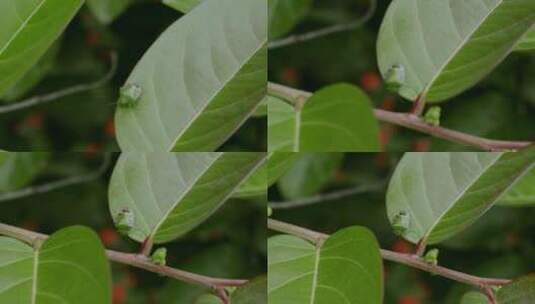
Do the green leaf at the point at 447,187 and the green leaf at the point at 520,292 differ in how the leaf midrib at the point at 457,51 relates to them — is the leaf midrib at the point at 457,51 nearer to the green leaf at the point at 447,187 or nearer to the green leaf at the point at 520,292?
the green leaf at the point at 447,187

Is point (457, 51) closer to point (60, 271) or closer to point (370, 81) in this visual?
point (370, 81)

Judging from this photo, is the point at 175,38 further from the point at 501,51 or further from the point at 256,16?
the point at 501,51

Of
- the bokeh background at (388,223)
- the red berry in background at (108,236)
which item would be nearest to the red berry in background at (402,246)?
the bokeh background at (388,223)

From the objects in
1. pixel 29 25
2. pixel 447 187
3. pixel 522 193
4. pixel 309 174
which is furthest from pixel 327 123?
pixel 29 25

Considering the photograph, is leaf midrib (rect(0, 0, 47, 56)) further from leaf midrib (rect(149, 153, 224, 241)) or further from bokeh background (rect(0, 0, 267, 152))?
leaf midrib (rect(149, 153, 224, 241))

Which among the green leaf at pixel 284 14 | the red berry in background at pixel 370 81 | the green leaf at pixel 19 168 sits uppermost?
the green leaf at pixel 284 14

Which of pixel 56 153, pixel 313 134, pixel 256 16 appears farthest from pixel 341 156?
pixel 56 153
